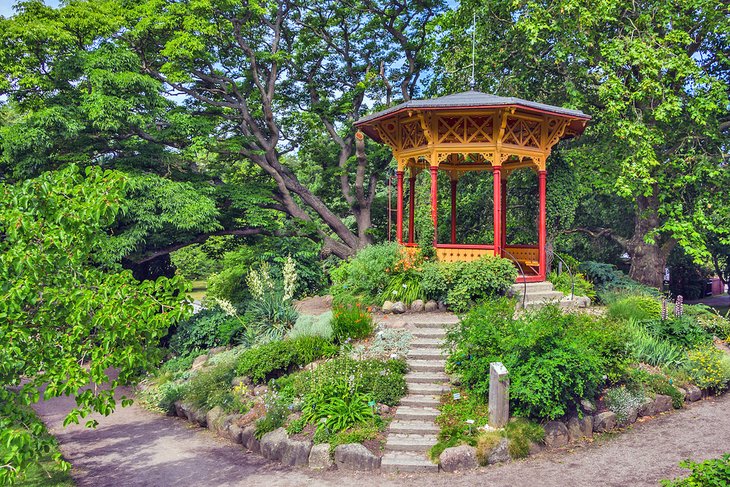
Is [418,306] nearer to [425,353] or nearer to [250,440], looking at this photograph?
[425,353]

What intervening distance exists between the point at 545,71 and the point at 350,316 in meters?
12.0

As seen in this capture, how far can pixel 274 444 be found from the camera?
24.6 feet

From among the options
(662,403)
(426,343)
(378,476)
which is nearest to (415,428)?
(378,476)

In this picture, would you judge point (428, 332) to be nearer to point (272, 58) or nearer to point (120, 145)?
point (120, 145)

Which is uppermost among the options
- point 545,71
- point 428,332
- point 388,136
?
point 545,71

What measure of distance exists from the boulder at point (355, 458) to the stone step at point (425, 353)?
2.59 m

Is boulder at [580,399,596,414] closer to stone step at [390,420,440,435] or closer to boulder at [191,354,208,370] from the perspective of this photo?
stone step at [390,420,440,435]

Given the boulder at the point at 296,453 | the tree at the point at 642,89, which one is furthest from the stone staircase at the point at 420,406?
the tree at the point at 642,89

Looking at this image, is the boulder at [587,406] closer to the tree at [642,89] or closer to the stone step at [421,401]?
the stone step at [421,401]

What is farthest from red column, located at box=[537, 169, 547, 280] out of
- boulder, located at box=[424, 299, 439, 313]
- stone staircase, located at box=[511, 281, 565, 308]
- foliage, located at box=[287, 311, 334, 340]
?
foliage, located at box=[287, 311, 334, 340]

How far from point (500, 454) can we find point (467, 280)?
508 cm

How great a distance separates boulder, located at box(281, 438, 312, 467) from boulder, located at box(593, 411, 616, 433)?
4.24m

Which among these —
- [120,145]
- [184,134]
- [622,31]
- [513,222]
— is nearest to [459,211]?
[513,222]

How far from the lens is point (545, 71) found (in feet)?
58.1
